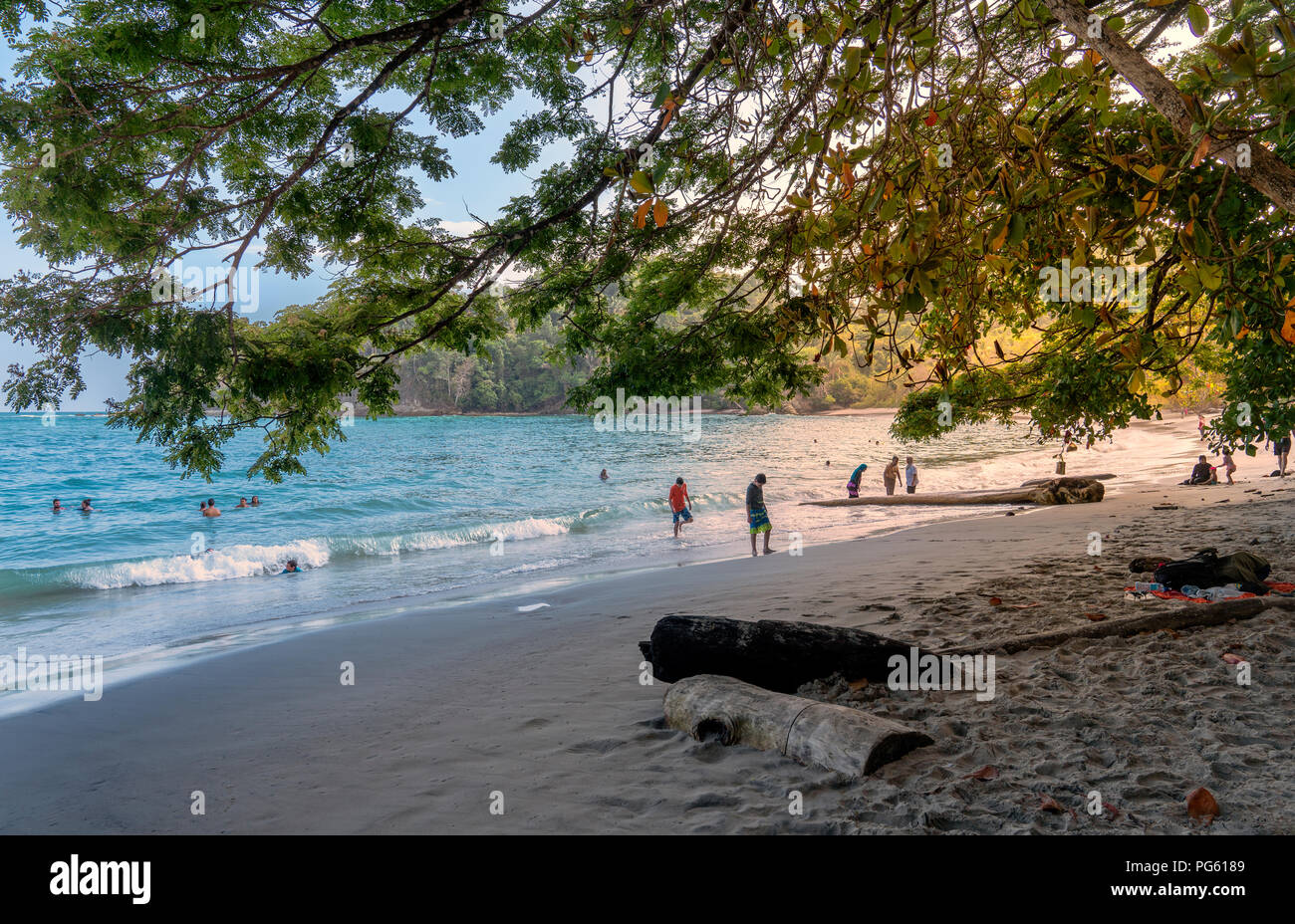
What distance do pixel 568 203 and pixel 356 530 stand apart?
2029 centimetres

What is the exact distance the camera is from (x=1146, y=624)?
5707 millimetres

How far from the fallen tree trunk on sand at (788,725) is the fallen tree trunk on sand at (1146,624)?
6.52 feet

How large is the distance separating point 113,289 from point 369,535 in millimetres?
16952

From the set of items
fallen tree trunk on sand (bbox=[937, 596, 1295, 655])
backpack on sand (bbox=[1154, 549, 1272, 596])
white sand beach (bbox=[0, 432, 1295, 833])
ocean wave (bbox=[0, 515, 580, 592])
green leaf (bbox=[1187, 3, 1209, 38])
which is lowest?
ocean wave (bbox=[0, 515, 580, 592])

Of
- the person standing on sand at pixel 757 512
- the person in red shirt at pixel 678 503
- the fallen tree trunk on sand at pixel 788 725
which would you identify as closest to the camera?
the fallen tree trunk on sand at pixel 788 725

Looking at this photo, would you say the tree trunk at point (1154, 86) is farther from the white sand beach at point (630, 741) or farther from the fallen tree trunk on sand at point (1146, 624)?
the fallen tree trunk on sand at point (1146, 624)

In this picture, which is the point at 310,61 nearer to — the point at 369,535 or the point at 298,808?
the point at 298,808

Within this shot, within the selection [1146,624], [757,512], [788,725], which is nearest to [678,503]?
[757,512]

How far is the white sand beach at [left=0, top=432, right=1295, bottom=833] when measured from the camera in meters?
3.43

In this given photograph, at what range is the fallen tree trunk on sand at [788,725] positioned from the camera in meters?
3.80

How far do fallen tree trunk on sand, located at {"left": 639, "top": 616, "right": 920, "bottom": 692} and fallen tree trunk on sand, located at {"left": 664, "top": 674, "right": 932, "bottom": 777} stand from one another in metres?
0.36

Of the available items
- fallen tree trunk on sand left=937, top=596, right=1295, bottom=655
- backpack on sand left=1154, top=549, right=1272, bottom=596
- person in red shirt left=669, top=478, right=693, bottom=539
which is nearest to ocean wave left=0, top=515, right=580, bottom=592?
person in red shirt left=669, top=478, right=693, bottom=539

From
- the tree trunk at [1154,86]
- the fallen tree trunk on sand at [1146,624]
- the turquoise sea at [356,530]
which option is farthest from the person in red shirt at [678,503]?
the tree trunk at [1154,86]

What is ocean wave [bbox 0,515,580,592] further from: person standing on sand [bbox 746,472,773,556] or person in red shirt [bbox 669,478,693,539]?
person standing on sand [bbox 746,472,773,556]
